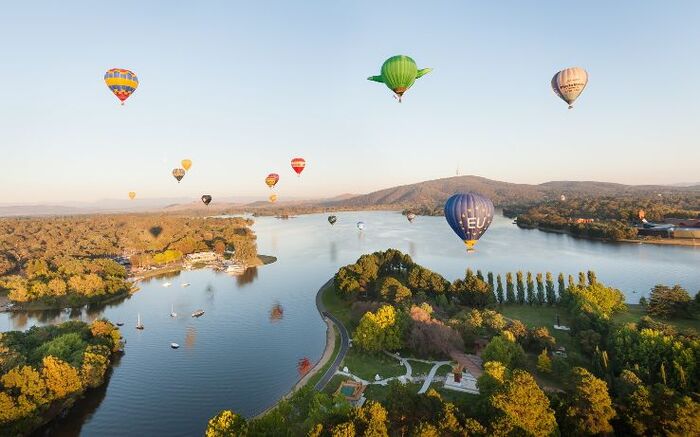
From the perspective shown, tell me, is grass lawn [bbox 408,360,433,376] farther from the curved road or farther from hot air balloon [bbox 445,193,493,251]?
hot air balloon [bbox 445,193,493,251]

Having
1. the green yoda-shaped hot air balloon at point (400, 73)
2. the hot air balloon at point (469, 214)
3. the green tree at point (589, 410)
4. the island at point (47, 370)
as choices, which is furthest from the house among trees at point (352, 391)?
the green yoda-shaped hot air balloon at point (400, 73)

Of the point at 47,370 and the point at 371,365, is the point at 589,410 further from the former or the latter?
the point at 47,370

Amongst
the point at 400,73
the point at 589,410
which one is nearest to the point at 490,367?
the point at 589,410

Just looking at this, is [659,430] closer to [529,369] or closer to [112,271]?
[529,369]

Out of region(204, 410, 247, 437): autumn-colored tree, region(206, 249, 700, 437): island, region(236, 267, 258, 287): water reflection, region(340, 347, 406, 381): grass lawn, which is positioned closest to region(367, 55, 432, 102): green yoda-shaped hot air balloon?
region(206, 249, 700, 437): island

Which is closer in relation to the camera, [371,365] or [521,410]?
[521,410]

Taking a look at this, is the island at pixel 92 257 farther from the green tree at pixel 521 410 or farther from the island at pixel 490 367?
the green tree at pixel 521 410
